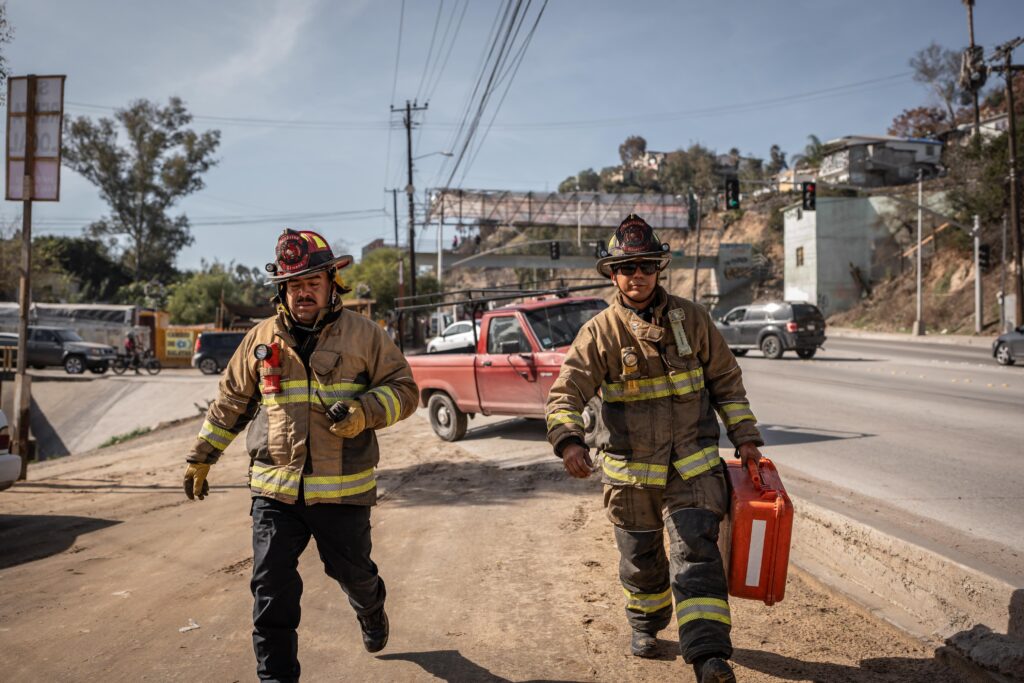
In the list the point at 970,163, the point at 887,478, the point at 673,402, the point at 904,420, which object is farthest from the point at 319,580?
the point at 970,163

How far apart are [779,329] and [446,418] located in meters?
15.1

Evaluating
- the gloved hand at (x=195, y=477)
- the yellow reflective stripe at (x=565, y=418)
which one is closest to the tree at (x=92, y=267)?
the gloved hand at (x=195, y=477)

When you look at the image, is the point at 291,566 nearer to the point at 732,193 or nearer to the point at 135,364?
→ the point at 732,193

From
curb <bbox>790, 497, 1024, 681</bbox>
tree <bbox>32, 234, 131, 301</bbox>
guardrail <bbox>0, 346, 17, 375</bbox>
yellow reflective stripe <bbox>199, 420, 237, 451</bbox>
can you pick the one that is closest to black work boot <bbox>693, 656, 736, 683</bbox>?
curb <bbox>790, 497, 1024, 681</bbox>

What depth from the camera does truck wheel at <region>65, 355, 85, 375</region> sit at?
28.7m

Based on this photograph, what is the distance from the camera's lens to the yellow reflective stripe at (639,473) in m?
3.29

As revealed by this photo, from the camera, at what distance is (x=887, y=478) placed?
23.3 ft

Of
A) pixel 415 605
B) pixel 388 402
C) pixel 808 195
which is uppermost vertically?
pixel 808 195

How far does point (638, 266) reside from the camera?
3521mm

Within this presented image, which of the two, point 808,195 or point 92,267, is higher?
point 92,267

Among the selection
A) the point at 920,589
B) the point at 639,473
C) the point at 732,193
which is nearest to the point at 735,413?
the point at 639,473

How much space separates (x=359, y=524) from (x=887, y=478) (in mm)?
5505

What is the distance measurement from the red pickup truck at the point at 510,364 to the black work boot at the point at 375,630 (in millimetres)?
5522

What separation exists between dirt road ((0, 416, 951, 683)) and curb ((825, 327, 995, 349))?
2867cm
